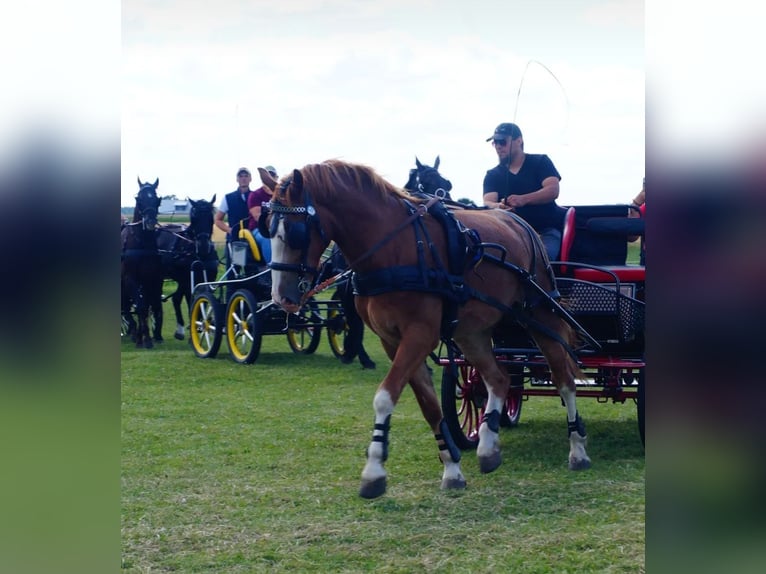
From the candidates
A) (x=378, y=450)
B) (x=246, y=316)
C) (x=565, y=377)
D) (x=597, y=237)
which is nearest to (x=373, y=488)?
(x=378, y=450)

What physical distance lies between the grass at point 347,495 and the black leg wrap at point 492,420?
0.90ft

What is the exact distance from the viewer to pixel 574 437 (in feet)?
18.9

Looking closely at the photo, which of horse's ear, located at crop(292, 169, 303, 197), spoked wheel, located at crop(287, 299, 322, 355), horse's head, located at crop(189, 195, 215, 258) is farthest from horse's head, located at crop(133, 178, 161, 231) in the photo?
horse's ear, located at crop(292, 169, 303, 197)

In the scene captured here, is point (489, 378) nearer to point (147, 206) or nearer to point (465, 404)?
point (465, 404)

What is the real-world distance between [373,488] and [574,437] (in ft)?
5.20

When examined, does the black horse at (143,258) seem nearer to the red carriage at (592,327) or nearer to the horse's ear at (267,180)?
the red carriage at (592,327)

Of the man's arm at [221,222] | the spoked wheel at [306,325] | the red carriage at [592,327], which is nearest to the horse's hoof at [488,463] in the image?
the red carriage at [592,327]

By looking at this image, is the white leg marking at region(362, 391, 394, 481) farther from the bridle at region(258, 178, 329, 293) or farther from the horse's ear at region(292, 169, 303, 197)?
the horse's ear at region(292, 169, 303, 197)

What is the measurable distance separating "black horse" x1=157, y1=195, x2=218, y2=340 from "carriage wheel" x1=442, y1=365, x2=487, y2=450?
21.8ft

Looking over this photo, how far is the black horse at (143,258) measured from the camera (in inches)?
500

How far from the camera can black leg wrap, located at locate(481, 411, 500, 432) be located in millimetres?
5617
